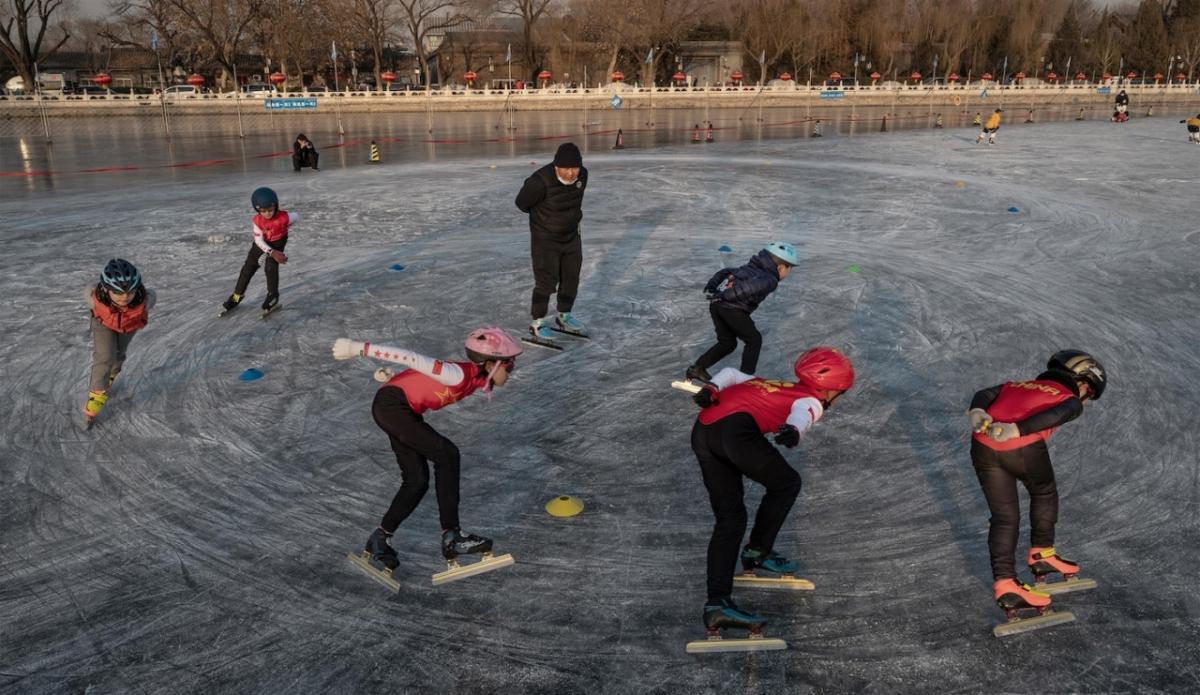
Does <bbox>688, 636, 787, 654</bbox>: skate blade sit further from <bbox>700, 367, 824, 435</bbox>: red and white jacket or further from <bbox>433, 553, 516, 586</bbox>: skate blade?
<bbox>433, 553, 516, 586</bbox>: skate blade

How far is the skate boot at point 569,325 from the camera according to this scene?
8.66 m

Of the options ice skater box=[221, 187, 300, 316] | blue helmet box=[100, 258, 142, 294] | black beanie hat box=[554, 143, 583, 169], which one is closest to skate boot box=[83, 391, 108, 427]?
blue helmet box=[100, 258, 142, 294]

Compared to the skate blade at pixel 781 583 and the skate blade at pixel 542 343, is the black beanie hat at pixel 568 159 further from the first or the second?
the skate blade at pixel 781 583

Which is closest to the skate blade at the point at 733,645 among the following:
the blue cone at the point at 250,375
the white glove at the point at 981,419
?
the white glove at the point at 981,419

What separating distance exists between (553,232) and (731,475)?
15.8ft

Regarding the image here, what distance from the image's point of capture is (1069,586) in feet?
14.3

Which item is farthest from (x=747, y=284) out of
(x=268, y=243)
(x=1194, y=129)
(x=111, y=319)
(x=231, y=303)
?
(x=1194, y=129)

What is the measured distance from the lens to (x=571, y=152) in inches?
311

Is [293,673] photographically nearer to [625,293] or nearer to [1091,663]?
[1091,663]

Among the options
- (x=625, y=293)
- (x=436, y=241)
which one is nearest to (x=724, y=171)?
(x=436, y=241)

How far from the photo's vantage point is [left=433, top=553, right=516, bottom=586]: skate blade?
14.7 ft

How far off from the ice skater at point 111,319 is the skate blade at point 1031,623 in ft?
20.7

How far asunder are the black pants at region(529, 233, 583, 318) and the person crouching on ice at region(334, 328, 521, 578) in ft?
13.5

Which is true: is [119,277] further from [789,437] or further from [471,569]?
[789,437]
